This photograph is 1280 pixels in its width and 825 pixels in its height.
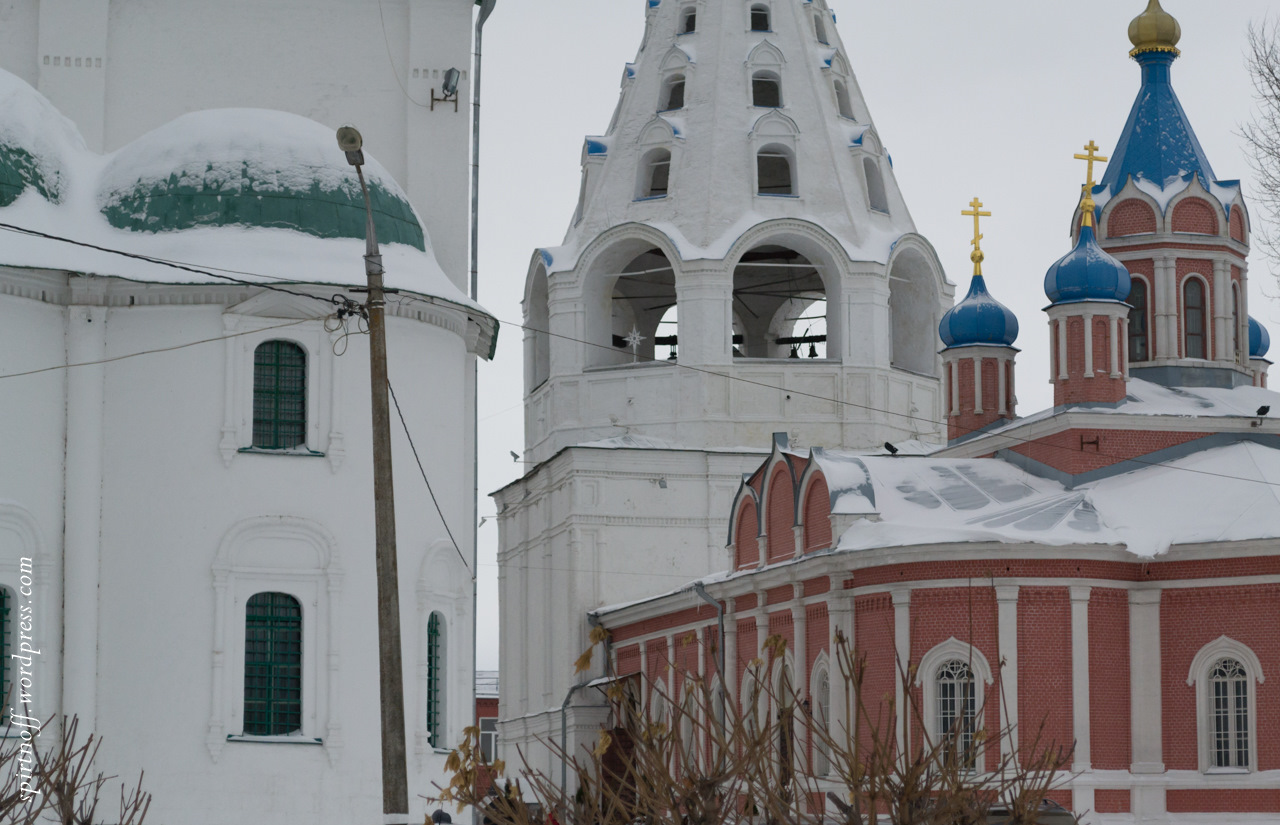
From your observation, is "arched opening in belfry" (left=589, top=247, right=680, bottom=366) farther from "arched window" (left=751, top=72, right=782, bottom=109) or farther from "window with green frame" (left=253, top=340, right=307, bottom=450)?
"window with green frame" (left=253, top=340, right=307, bottom=450)

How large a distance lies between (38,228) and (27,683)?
14.6 feet

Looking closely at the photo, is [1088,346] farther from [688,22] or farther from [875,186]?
[688,22]

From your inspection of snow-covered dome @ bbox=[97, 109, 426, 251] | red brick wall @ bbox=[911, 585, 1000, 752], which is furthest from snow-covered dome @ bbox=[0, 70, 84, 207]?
red brick wall @ bbox=[911, 585, 1000, 752]

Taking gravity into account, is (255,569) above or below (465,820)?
above

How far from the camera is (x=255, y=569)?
2086 centimetres

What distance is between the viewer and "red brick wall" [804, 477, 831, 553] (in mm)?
27578

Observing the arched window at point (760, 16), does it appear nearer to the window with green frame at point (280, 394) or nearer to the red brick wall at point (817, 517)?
the red brick wall at point (817, 517)

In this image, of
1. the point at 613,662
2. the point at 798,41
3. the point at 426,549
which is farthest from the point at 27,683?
the point at 798,41

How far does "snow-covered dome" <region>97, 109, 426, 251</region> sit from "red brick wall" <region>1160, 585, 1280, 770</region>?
33.8 feet

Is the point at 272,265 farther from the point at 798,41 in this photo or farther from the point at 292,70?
the point at 798,41

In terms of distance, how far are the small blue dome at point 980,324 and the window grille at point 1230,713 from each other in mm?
7374

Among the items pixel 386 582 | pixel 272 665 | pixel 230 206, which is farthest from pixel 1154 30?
pixel 386 582

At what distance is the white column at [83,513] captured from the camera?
20.4 m

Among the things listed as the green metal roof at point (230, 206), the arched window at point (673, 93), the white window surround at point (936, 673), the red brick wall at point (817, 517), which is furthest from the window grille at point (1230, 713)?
the arched window at point (673, 93)
